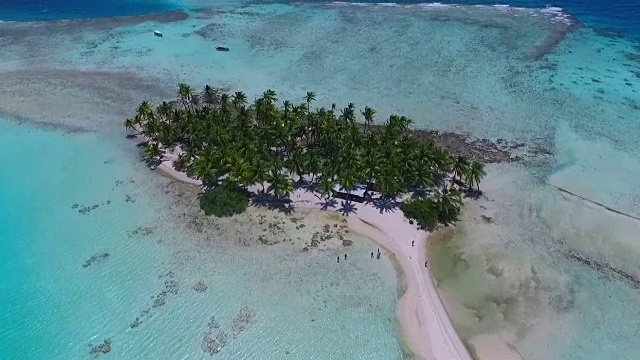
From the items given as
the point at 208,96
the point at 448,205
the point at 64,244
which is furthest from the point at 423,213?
the point at 208,96

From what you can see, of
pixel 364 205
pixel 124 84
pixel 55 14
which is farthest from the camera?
pixel 55 14

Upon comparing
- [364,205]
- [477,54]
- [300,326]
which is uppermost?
[477,54]

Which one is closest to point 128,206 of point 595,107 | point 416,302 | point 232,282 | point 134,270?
point 134,270

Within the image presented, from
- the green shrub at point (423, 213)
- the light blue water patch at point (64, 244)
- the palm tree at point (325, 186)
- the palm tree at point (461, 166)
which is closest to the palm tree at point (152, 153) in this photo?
the light blue water patch at point (64, 244)

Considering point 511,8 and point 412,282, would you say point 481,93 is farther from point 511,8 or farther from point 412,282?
point 511,8

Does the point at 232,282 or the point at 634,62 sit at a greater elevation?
the point at 634,62

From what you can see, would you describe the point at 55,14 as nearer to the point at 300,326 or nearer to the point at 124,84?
the point at 124,84
